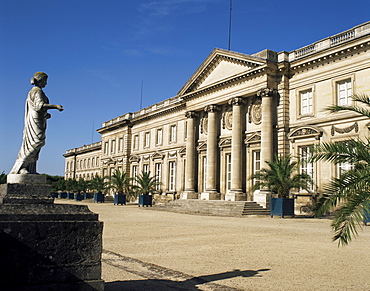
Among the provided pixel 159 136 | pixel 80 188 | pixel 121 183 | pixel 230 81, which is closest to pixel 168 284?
pixel 230 81

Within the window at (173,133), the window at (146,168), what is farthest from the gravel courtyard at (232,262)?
the window at (146,168)

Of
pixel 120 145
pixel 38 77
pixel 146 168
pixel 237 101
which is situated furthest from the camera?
pixel 120 145

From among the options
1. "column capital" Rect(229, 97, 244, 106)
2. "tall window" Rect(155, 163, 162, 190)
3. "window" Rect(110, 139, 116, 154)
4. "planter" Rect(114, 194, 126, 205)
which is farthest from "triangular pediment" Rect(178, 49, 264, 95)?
"window" Rect(110, 139, 116, 154)

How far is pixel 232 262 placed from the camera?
27.4 ft

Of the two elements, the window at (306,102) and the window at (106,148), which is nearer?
the window at (306,102)

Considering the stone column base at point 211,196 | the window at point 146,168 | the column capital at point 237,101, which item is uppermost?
the column capital at point 237,101

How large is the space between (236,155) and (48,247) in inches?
952

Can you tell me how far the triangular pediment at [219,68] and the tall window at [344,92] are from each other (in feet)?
17.5

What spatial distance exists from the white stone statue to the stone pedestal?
0.89 m

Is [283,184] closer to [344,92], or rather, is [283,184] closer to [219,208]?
[219,208]

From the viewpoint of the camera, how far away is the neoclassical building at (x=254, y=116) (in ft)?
74.8

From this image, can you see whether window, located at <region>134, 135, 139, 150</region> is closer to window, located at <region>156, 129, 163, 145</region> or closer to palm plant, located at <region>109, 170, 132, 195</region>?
window, located at <region>156, 129, 163, 145</region>

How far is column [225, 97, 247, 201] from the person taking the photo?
27688 millimetres

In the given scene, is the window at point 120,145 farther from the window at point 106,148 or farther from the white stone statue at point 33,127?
the white stone statue at point 33,127
